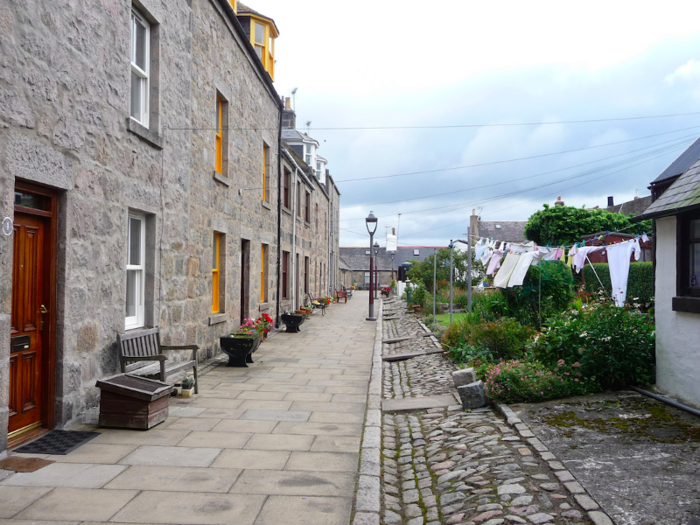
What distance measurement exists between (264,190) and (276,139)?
1.96m

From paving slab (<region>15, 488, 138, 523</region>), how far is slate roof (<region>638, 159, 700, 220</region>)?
6.30 m

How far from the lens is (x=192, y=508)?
378 centimetres

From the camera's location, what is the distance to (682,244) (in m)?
6.45

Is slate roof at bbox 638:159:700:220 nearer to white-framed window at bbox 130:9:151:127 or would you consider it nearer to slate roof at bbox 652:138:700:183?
white-framed window at bbox 130:9:151:127

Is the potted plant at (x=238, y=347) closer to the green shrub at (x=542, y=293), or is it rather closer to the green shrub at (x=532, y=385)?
the green shrub at (x=532, y=385)

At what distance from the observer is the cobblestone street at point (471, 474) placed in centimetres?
372

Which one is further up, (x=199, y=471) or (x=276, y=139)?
(x=276, y=139)

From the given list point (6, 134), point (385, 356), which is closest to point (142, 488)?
point (6, 134)

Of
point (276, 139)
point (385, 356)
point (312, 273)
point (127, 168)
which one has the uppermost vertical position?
point (276, 139)

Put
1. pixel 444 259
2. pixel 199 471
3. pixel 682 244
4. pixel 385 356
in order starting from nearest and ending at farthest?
pixel 199 471
pixel 682 244
pixel 385 356
pixel 444 259

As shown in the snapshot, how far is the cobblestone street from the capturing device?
3723mm

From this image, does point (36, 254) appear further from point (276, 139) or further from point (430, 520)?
point (276, 139)

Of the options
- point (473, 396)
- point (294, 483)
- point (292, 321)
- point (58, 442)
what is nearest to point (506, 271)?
point (473, 396)

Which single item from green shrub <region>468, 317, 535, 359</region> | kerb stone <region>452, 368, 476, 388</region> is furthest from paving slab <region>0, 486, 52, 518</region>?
green shrub <region>468, 317, 535, 359</region>
